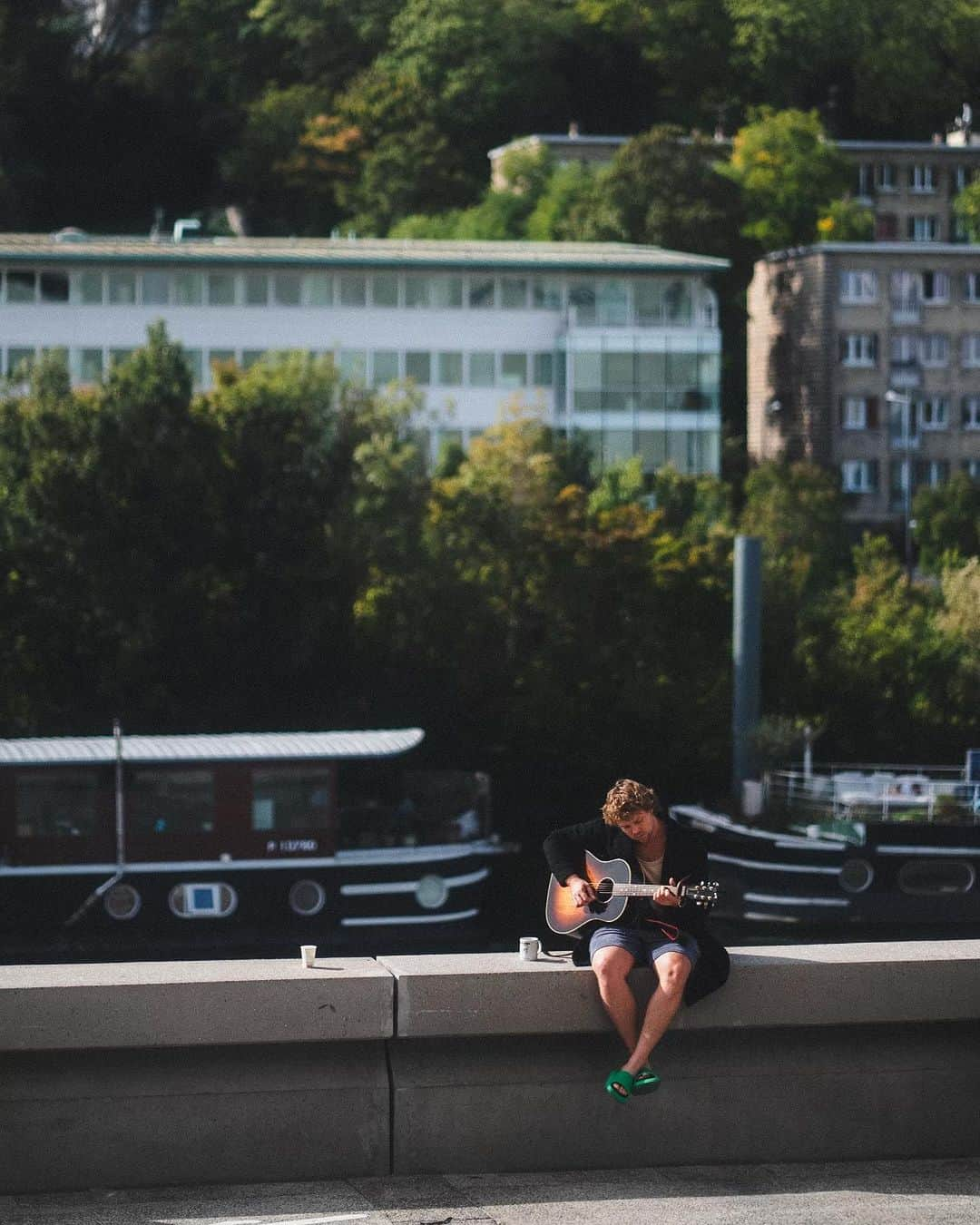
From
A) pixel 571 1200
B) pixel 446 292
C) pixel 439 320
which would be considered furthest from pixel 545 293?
pixel 571 1200

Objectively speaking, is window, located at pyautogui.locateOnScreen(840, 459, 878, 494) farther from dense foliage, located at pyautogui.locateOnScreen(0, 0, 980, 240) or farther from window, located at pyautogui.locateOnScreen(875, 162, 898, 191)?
dense foliage, located at pyautogui.locateOnScreen(0, 0, 980, 240)

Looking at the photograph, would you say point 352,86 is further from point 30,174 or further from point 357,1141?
point 357,1141

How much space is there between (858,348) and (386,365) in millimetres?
21793

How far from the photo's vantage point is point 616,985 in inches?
387

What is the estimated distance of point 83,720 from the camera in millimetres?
47438

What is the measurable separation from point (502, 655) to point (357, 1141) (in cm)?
4318

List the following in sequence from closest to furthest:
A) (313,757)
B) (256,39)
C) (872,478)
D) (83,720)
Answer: (313,757) < (83,720) < (872,478) < (256,39)

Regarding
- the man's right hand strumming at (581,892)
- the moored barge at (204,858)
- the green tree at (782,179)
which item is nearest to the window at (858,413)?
the green tree at (782,179)

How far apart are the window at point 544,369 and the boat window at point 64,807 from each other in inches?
1615

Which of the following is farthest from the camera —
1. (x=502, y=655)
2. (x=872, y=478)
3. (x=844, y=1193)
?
(x=872, y=478)

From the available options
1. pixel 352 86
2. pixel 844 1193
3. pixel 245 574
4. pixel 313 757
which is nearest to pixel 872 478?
pixel 352 86

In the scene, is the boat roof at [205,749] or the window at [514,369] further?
the window at [514,369]

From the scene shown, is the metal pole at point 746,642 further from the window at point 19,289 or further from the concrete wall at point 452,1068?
the concrete wall at point 452,1068

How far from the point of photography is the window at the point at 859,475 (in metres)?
86.9
